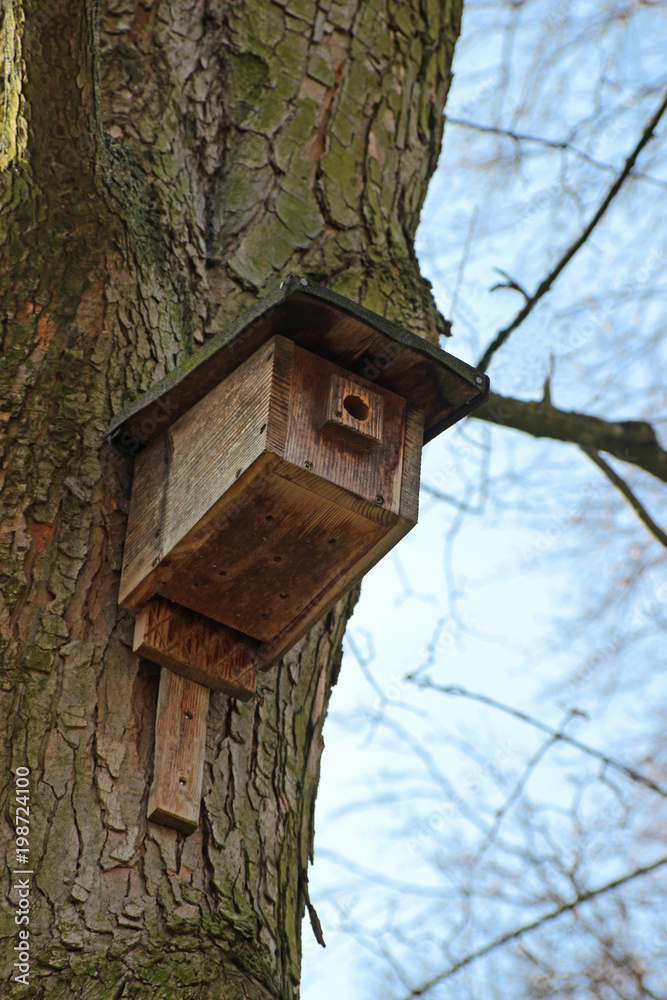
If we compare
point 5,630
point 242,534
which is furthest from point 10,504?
point 242,534

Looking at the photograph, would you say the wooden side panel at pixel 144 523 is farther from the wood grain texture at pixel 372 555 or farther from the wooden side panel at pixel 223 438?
the wood grain texture at pixel 372 555

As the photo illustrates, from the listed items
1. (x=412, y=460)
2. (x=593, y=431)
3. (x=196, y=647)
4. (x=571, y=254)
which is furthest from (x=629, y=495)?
(x=196, y=647)

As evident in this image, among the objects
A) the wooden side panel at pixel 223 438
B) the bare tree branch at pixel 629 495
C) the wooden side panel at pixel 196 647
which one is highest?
the bare tree branch at pixel 629 495

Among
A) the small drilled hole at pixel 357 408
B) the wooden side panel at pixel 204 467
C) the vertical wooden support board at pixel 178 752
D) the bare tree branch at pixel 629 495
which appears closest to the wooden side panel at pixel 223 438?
the wooden side panel at pixel 204 467

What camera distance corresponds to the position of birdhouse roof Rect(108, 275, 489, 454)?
1.76m

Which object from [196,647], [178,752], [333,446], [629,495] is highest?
[629,495]

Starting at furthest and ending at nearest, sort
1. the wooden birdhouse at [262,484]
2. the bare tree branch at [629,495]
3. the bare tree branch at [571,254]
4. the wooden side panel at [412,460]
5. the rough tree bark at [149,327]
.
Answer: the bare tree branch at [629,495] → the bare tree branch at [571,254] → the wooden side panel at [412,460] → the wooden birdhouse at [262,484] → the rough tree bark at [149,327]

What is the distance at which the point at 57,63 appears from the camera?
1890mm

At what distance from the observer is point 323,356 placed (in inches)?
73.7

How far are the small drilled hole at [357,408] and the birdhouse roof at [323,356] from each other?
7 centimetres

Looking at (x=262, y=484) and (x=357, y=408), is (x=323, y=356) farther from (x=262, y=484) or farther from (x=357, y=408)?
(x=262, y=484)

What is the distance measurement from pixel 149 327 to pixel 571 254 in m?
1.73

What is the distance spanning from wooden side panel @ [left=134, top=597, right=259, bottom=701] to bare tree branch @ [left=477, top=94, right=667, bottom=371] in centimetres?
161

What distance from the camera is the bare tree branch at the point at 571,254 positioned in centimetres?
329
